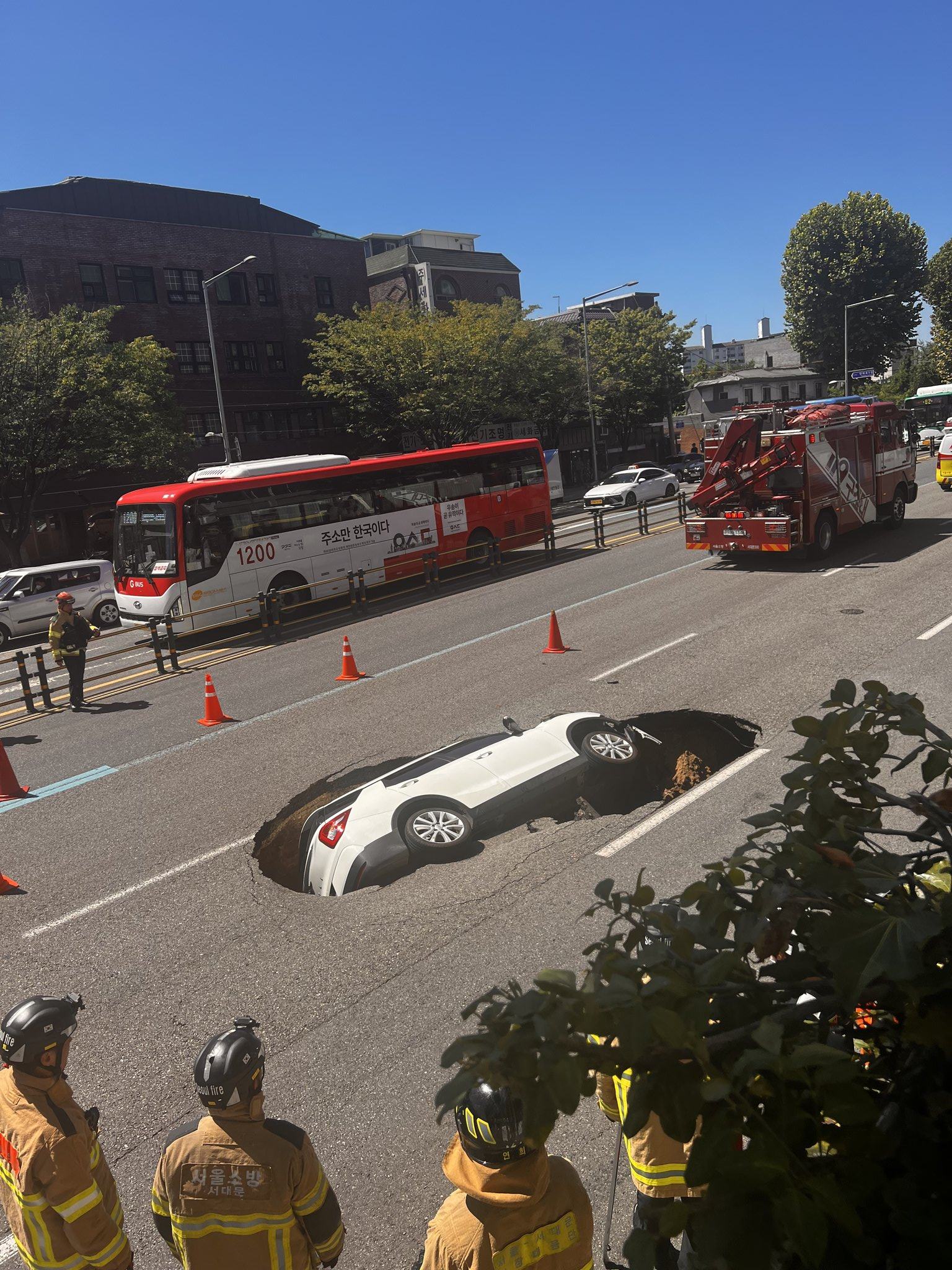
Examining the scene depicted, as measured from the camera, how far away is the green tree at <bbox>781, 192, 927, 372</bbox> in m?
65.4

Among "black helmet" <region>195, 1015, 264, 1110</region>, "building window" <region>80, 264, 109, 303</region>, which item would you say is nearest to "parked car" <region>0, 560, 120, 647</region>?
"building window" <region>80, 264, 109, 303</region>

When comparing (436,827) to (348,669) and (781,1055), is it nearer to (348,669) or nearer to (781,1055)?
(781,1055)

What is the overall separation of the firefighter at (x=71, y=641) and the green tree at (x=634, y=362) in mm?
40110

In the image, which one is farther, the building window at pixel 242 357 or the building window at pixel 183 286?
A: the building window at pixel 242 357

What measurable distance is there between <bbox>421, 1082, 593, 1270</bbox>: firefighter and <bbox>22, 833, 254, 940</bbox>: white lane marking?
565 cm

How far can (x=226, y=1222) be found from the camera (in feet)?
10.0

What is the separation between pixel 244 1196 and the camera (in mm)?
3051

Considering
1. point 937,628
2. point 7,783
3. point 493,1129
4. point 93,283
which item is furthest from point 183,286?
point 493,1129

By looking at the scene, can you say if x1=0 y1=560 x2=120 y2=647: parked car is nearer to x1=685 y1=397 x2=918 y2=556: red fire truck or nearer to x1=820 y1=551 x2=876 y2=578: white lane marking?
x1=685 y1=397 x2=918 y2=556: red fire truck

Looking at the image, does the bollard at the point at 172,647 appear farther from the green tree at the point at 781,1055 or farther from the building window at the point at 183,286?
the building window at the point at 183,286

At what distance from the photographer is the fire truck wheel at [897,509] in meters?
23.8

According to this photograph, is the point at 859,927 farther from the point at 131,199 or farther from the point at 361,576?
the point at 131,199

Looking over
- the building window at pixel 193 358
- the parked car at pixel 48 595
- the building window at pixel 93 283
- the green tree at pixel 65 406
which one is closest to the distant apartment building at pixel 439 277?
the building window at pixel 193 358

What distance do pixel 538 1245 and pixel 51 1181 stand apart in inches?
66.5
